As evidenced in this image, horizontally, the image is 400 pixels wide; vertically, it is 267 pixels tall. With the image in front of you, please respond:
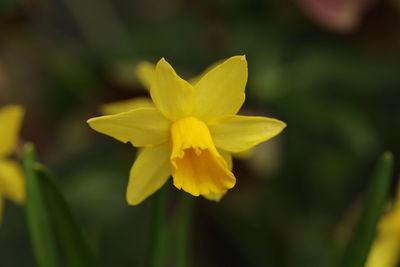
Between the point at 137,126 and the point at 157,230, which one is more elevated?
the point at 137,126

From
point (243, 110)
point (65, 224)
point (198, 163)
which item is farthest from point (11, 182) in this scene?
point (243, 110)

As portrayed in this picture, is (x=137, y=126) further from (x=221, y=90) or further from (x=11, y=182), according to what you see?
(x=11, y=182)

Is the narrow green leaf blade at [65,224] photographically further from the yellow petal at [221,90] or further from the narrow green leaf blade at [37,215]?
the yellow petal at [221,90]

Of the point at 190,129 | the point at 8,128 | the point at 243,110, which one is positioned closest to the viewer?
the point at 190,129

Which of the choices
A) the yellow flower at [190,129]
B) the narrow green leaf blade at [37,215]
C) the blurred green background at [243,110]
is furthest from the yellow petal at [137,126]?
the blurred green background at [243,110]

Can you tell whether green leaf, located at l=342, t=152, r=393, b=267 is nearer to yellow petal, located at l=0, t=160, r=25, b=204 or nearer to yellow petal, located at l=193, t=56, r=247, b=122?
yellow petal, located at l=193, t=56, r=247, b=122

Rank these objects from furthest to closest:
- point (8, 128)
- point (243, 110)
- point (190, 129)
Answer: point (243, 110) < point (8, 128) < point (190, 129)
